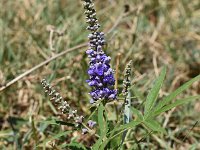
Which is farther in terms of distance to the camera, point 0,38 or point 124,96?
point 0,38

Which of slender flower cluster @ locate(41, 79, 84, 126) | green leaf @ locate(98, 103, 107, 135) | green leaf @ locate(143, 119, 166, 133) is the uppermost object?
slender flower cluster @ locate(41, 79, 84, 126)

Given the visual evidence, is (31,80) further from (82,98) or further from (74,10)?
(74,10)

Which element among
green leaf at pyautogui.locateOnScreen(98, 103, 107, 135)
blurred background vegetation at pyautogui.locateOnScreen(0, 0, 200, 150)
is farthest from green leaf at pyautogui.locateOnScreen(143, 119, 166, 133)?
blurred background vegetation at pyautogui.locateOnScreen(0, 0, 200, 150)

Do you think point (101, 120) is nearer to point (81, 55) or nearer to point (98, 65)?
point (98, 65)

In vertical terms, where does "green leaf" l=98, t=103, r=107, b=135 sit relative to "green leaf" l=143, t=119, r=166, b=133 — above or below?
above

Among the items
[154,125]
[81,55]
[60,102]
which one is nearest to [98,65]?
[60,102]

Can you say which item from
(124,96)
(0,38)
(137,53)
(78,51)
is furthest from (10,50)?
(124,96)

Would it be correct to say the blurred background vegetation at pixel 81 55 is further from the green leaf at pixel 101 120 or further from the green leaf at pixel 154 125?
the green leaf at pixel 154 125

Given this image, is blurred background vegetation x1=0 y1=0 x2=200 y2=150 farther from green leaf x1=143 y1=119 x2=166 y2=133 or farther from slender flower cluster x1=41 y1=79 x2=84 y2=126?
green leaf x1=143 y1=119 x2=166 y2=133
